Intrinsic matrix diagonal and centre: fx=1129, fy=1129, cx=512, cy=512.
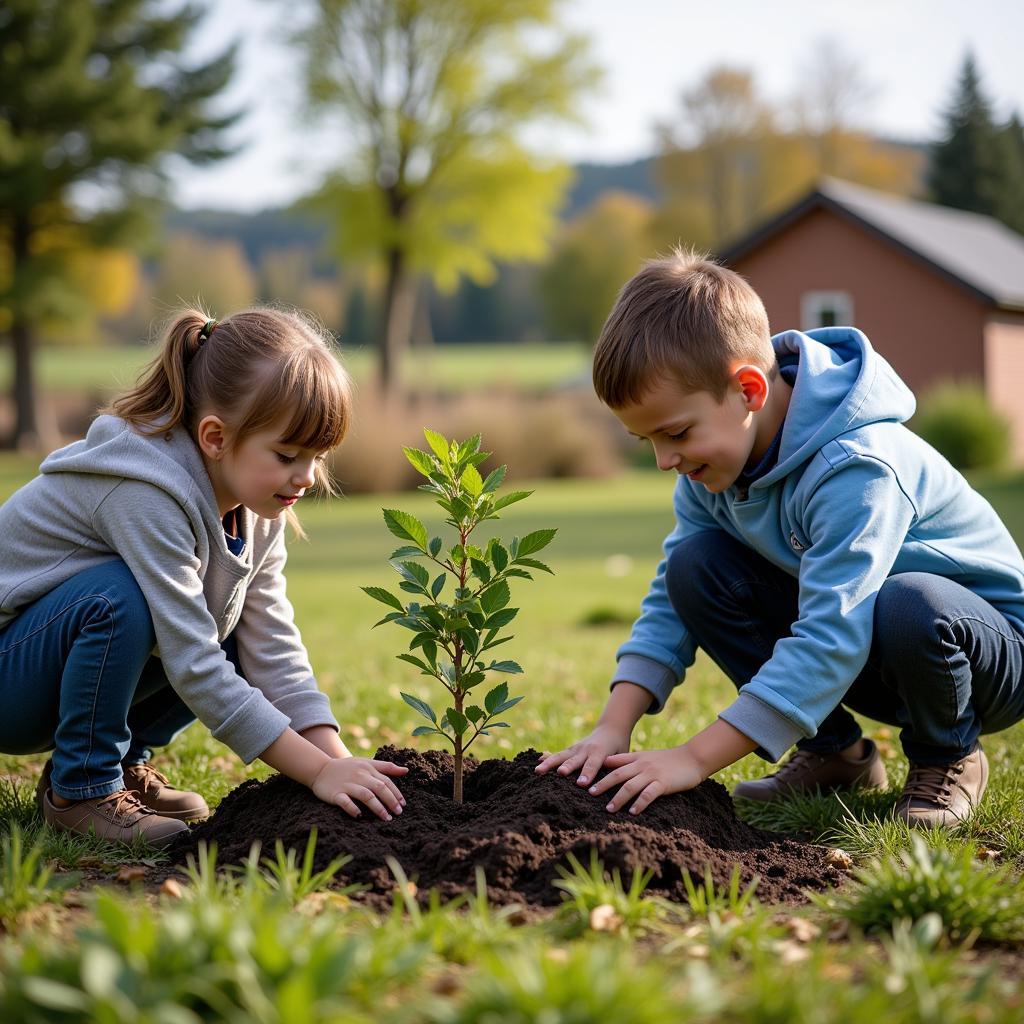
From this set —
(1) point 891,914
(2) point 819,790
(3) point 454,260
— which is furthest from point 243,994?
(3) point 454,260

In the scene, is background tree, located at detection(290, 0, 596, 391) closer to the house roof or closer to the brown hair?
the house roof

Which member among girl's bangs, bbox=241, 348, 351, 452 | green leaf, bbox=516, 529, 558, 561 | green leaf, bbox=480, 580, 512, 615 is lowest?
green leaf, bbox=480, 580, 512, 615

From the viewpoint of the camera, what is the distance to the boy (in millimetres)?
2795

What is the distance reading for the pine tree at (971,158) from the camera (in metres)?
43.9

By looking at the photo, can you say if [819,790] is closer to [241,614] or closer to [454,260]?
[241,614]

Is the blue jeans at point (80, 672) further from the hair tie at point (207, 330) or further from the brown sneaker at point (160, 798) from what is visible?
the hair tie at point (207, 330)

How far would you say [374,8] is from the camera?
3369cm

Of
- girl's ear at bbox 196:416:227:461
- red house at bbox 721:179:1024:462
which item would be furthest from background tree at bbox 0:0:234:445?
girl's ear at bbox 196:416:227:461

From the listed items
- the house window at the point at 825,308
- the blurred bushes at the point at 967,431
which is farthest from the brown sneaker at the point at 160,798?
the house window at the point at 825,308

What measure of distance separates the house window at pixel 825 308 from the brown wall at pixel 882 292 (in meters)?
0.13

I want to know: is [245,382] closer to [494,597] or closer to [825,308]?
[494,597]

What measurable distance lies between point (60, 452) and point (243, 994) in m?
1.92

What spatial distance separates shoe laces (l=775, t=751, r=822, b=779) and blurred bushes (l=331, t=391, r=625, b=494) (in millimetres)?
18025

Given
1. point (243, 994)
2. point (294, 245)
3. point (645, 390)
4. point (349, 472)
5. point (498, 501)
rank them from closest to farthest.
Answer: point (243, 994), point (498, 501), point (645, 390), point (349, 472), point (294, 245)
